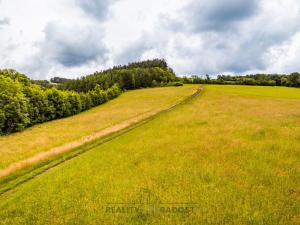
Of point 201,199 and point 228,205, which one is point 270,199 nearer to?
point 228,205

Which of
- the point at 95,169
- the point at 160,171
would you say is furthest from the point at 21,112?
the point at 160,171

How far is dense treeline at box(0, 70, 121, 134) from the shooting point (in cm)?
5316

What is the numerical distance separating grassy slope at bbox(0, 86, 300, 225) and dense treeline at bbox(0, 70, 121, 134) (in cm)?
3521

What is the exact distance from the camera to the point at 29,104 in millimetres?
61000

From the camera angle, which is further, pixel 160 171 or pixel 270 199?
pixel 160 171

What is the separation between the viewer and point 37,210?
12906 millimetres

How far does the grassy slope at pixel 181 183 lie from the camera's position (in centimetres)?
1171

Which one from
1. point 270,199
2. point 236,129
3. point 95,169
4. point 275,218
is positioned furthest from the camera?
point 236,129

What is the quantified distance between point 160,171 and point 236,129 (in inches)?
583

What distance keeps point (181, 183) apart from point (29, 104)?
54503 millimetres

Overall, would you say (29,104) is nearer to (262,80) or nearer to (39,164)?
(39,164)
